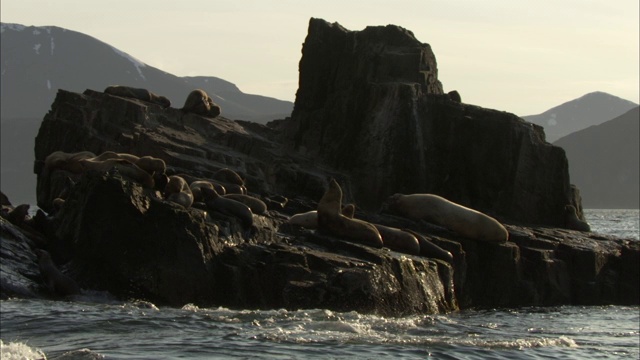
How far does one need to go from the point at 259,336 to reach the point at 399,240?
8464 millimetres

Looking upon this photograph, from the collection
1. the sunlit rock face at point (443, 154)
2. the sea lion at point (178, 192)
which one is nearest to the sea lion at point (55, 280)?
the sea lion at point (178, 192)

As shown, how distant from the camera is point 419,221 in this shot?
29422 millimetres

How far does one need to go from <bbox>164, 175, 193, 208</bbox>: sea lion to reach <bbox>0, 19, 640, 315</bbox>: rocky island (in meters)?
0.20

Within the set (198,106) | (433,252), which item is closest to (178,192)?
(433,252)

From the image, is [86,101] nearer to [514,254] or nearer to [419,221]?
[419,221]

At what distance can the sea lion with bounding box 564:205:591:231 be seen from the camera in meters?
35.8

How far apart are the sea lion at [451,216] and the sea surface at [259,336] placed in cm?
509

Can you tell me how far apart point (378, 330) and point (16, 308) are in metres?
6.01

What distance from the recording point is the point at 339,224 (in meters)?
26.1

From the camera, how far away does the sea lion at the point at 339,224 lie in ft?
84.9

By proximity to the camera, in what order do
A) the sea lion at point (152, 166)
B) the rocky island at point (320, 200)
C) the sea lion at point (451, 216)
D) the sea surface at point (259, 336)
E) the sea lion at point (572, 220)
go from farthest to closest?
the sea lion at point (572, 220)
the sea lion at point (451, 216)
the sea lion at point (152, 166)
the rocky island at point (320, 200)
the sea surface at point (259, 336)

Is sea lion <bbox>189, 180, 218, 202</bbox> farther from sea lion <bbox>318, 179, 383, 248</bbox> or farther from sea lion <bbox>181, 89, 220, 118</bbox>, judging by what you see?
sea lion <bbox>181, 89, 220, 118</bbox>

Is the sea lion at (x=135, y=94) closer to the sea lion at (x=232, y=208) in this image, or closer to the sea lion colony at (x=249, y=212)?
the sea lion colony at (x=249, y=212)

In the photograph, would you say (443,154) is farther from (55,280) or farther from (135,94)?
(55,280)
